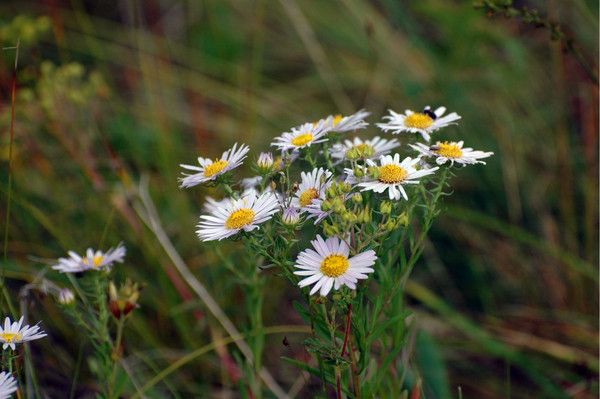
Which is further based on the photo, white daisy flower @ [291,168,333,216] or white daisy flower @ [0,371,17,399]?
white daisy flower @ [291,168,333,216]

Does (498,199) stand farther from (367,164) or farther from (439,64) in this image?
(367,164)

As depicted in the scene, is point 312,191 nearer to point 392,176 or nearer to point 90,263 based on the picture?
point 392,176

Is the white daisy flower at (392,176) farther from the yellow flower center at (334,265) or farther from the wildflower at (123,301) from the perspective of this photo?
the wildflower at (123,301)

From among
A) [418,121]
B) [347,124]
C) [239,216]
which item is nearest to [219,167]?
[239,216]

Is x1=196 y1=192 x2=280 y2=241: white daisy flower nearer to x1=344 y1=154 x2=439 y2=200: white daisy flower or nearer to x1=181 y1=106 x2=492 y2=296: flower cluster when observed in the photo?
x1=181 y1=106 x2=492 y2=296: flower cluster

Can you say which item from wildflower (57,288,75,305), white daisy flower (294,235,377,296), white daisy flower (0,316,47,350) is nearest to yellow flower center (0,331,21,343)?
white daisy flower (0,316,47,350)

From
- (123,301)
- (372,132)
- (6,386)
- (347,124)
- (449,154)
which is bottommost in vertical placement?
(6,386)
